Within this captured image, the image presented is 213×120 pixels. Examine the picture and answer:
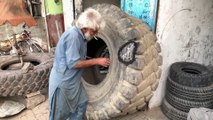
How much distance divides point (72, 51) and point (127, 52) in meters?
0.71

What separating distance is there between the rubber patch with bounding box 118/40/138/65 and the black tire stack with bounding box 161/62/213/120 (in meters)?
0.75

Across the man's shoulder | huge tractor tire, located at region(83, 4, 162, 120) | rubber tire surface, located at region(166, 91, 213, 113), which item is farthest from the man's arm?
rubber tire surface, located at region(166, 91, 213, 113)

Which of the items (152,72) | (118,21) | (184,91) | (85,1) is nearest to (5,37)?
(85,1)

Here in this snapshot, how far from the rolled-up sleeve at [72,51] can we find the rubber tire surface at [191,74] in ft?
4.61

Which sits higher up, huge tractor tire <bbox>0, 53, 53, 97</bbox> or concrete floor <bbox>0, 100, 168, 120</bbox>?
huge tractor tire <bbox>0, 53, 53, 97</bbox>

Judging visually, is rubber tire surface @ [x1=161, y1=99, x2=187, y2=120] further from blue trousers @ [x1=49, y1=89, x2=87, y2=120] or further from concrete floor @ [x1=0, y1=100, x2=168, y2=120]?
blue trousers @ [x1=49, y1=89, x2=87, y2=120]

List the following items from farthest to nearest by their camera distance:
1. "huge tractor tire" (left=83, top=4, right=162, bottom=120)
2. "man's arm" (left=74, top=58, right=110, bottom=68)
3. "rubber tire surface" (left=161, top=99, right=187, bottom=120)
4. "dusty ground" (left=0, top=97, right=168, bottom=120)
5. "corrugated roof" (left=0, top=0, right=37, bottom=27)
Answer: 1. "corrugated roof" (left=0, top=0, right=37, bottom=27)
2. "dusty ground" (left=0, top=97, right=168, bottom=120)
3. "rubber tire surface" (left=161, top=99, right=187, bottom=120)
4. "huge tractor tire" (left=83, top=4, right=162, bottom=120)
5. "man's arm" (left=74, top=58, right=110, bottom=68)

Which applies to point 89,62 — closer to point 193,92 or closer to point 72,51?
point 72,51

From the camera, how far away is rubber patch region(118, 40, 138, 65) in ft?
8.56

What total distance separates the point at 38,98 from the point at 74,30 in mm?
1760

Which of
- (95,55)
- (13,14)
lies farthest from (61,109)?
(13,14)

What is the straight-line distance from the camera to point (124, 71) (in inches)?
106

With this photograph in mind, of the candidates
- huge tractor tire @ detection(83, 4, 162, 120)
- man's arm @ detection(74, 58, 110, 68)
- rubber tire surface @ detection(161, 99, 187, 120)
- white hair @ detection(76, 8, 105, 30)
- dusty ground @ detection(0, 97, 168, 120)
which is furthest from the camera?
dusty ground @ detection(0, 97, 168, 120)

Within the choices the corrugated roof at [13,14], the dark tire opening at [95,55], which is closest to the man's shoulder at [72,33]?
the dark tire opening at [95,55]
